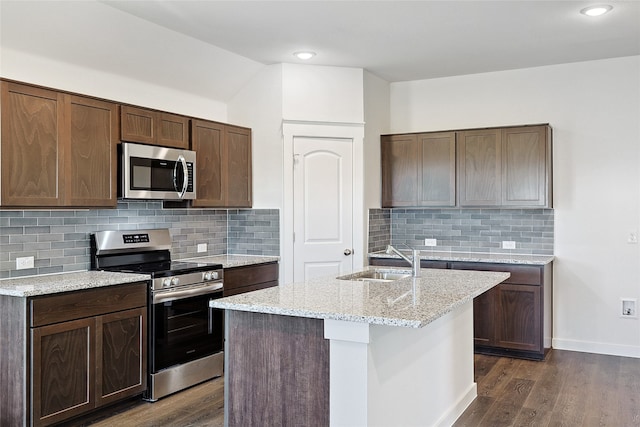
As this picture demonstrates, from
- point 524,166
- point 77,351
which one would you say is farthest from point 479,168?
point 77,351

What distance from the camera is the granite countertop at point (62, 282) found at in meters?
3.08

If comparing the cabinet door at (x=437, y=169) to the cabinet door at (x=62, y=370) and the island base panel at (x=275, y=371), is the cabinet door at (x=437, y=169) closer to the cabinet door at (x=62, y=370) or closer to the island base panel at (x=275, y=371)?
the island base panel at (x=275, y=371)

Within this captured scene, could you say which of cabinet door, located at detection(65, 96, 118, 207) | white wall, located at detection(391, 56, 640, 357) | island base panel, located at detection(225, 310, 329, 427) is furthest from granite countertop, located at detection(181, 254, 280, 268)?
white wall, located at detection(391, 56, 640, 357)

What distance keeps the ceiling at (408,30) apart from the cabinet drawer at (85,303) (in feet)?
6.17

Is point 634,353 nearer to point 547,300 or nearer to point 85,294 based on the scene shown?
point 547,300

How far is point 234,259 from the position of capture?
4918 mm

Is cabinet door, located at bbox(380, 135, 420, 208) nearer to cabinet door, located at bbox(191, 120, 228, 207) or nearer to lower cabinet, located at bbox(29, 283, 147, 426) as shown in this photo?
cabinet door, located at bbox(191, 120, 228, 207)

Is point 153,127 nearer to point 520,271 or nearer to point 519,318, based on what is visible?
point 520,271

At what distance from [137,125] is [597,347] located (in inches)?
175

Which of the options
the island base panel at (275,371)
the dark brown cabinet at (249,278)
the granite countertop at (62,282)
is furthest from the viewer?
the dark brown cabinet at (249,278)

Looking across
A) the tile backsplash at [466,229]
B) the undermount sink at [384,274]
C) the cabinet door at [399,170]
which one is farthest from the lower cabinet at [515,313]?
the undermount sink at [384,274]

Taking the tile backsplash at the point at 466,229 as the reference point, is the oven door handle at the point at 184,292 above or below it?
below

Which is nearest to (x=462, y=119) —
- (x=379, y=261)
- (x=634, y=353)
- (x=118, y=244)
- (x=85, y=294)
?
(x=379, y=261)

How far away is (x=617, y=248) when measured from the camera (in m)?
5.02
